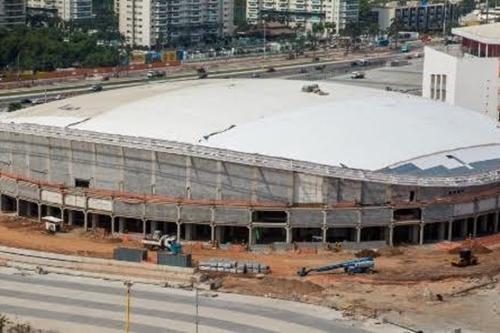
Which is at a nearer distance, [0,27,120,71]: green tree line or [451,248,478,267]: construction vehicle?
[451,248,478,267]: construction vehicle

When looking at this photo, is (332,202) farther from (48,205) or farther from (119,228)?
(48,205)

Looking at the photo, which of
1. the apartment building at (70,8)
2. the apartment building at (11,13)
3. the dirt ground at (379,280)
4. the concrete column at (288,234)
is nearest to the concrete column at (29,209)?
the dirt ground at (379,280)

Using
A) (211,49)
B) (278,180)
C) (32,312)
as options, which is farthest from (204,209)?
(211,49)

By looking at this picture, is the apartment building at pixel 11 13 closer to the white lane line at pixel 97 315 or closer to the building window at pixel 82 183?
the building window at pixel 82 183

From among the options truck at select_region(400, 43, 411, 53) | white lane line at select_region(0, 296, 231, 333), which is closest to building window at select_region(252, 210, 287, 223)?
white lane line at select_region(0, 296, 231, 333)

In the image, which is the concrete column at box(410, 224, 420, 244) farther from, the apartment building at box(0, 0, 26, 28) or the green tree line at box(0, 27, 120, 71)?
the apartment building at box(0, 0, 26, 28)

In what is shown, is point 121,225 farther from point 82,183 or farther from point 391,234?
point 391,234

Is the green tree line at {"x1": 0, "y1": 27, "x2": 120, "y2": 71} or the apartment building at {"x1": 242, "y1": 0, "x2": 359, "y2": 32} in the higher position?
the apartment building at {"x1": 242, "y1": 0, "x2": 359, "y2": 32}
